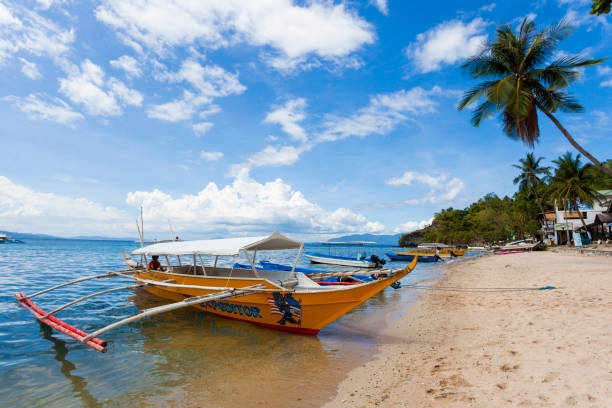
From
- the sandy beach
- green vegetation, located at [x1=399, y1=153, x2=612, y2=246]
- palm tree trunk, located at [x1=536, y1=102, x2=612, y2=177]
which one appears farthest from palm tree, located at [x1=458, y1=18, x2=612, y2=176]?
green vegetation, located at [x1=399, y1=153, x2=612, y2=246]

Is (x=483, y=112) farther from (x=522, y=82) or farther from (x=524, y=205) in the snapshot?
(x=524, y=205)

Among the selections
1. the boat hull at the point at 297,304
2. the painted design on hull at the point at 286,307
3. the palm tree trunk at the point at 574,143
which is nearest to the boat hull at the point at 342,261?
the palm tree trunk at the point at 574,143

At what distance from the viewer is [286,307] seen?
7.59 meters

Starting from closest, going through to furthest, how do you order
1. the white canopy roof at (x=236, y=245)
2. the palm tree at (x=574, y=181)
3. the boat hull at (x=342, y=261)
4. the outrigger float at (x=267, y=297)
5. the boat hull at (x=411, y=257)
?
the outrigger float at (x=267, y=297) → the white canopy roof at (x=236, y=245) → the boat hull at (x=342, y=261) → the palm tree at (x=574, y=181) → the boat hull at (x=411, y=257)

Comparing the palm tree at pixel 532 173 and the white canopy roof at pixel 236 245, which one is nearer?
the white canopy roof at pixel 236 245

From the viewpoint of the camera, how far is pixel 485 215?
212 ft

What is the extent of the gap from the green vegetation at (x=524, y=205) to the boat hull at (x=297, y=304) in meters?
39.2

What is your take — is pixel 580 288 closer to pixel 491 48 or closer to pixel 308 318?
pixel 308 318

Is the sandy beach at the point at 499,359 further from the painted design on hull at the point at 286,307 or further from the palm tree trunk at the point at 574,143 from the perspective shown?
the palm tree trunk at the point at 574,143

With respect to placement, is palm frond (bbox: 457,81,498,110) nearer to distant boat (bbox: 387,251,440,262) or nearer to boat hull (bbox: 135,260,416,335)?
boat hull (bbox: 135,260,416,335)

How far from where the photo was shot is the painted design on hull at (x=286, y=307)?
24.5 ft

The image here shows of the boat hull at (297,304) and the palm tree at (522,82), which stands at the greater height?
the palm tree at (522,82)

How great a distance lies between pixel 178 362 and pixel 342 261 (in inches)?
1091

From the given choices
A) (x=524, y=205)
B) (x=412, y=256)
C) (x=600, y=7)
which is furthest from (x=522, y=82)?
(x=524, y=205)
